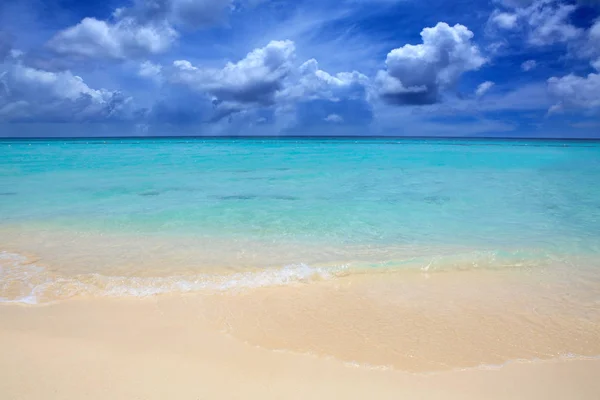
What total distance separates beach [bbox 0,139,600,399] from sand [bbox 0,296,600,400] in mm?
15

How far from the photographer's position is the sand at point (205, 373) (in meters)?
2.74


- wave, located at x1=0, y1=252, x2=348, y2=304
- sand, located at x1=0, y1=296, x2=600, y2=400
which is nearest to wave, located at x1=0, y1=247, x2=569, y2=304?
wave, located at x1=0, y1=252, x2=348, y2=304

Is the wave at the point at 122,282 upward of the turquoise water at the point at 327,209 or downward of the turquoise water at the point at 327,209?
downward

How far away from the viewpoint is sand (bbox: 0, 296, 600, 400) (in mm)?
2736

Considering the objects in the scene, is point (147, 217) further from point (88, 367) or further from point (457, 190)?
point (457, 190)

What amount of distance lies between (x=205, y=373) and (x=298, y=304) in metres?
1.47

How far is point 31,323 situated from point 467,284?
16.9 ft

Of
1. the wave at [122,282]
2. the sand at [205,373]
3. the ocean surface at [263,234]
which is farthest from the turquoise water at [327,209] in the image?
the sand at [205,373]

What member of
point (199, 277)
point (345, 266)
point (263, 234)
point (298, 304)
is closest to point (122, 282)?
point (199, 277)

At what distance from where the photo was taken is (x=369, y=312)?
3990 millimetres

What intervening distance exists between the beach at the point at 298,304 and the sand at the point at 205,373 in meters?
0.02

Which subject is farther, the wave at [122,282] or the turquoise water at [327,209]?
the turquoise water at [327,209]

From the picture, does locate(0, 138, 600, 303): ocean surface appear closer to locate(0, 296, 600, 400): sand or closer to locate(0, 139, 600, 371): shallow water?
locate(0, 139, 600, 371): shallow water

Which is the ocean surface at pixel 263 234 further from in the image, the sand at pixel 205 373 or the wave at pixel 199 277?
the sand at pixel 205 373
